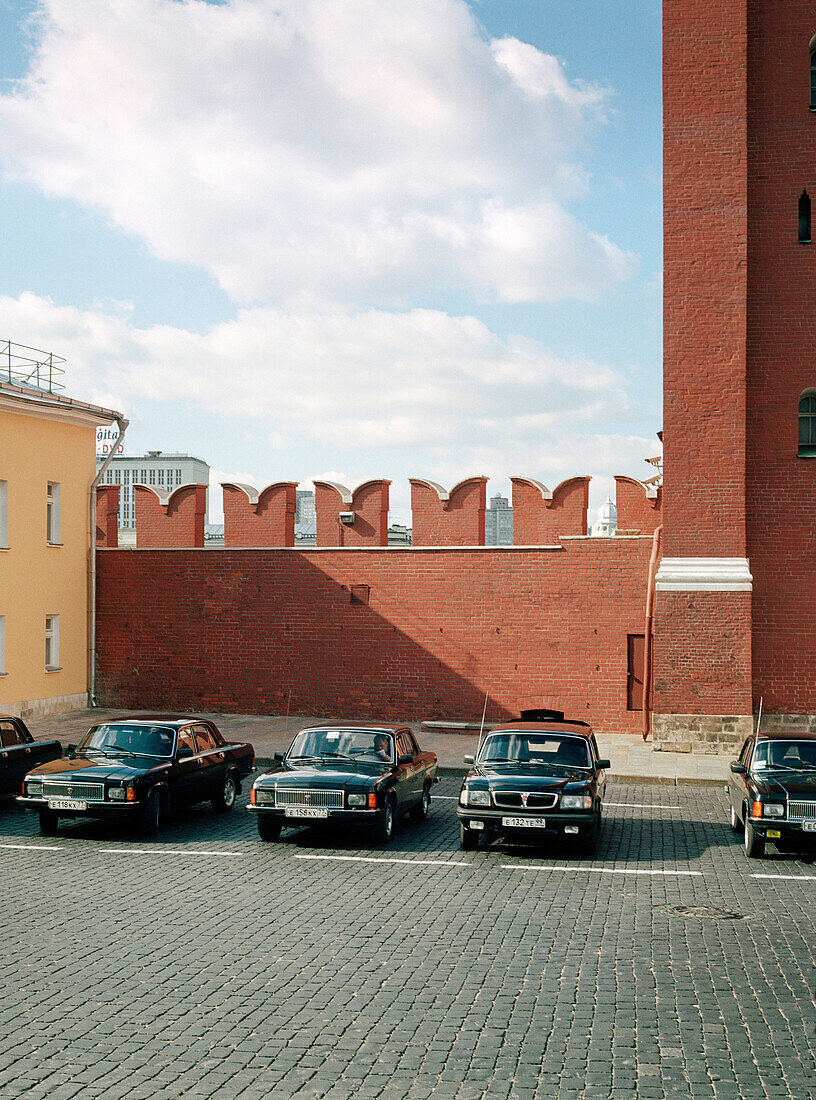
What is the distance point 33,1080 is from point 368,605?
61.2 feet

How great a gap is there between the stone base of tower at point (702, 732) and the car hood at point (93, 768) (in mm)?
10495

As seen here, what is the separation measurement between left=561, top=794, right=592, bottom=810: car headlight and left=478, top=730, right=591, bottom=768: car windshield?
2.51 ft

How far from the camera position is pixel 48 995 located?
7.17m

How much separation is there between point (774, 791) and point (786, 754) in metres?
1.30

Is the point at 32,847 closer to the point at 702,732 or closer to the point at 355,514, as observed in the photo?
the point at 702,732

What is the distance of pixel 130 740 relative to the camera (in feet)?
46.0

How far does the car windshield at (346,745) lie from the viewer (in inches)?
527

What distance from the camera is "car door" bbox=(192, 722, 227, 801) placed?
1430 cm

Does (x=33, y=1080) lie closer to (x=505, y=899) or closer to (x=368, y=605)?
(x=505, y=899)

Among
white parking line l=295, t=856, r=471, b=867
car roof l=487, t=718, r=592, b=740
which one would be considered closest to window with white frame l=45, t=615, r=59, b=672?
car roof l=487, t=718, r=592, b=740

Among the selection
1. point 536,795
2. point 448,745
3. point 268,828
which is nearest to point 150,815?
point 268,828

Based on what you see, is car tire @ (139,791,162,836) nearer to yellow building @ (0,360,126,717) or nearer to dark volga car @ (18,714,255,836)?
dark volga car @ (18,714,255,836)

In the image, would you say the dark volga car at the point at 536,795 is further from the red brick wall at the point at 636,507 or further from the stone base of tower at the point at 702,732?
the red brick wall at the point at 636,507

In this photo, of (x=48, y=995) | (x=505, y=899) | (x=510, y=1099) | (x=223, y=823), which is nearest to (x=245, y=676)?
(x=223, y=823)
